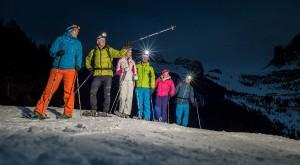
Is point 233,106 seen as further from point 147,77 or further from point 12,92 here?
point 147,77

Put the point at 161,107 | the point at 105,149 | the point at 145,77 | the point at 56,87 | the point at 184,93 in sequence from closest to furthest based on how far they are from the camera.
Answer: the point at 105,149, the point at 56,87, the point at 145,77, the point at 161,107, the point at 184,93

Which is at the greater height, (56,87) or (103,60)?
(103,60)

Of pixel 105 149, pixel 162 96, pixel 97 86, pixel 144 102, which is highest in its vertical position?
pixel 97 86

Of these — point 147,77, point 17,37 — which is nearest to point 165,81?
point 147,77

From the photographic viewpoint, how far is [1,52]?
4122 cm

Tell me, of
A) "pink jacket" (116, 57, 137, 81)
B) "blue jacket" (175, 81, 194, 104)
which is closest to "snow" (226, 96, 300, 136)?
"blue jacket" (175, 81, 194, 104)

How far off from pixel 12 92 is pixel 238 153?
3495 cm

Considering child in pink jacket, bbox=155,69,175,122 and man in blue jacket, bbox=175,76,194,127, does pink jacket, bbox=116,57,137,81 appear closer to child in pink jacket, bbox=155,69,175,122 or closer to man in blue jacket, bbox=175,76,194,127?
child in pink jacket, bbox=155,69,175,122

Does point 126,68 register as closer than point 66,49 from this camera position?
No

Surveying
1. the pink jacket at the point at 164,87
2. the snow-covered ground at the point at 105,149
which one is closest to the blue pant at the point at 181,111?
the pink jacket at the point at 164,87

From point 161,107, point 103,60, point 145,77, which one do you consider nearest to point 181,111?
point 161,107

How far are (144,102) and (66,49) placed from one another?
4.94m

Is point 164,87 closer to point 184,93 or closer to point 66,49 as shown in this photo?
point 184,93

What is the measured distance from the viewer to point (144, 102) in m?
13.7
